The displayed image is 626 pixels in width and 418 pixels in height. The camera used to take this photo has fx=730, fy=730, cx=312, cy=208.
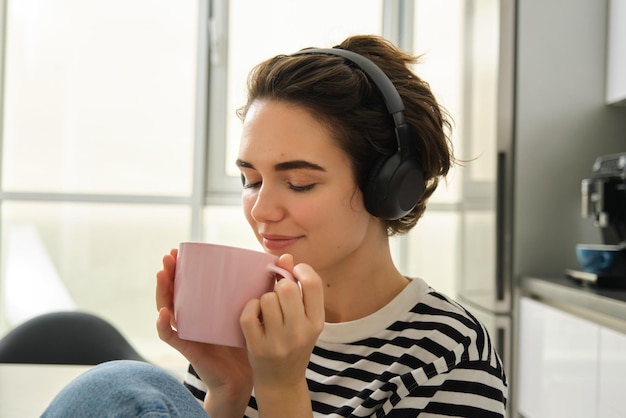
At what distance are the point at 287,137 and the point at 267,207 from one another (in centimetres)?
9

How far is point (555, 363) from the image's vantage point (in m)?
2.15

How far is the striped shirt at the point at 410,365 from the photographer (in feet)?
2.64

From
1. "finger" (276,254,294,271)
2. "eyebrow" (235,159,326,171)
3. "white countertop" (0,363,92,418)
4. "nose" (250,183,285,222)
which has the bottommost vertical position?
"white countertop" (0,363,92,418)

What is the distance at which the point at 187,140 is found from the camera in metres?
3.37

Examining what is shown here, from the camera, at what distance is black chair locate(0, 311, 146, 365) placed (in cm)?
164

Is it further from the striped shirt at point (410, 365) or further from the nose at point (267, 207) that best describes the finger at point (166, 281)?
the striped shirt at point (410, 365)

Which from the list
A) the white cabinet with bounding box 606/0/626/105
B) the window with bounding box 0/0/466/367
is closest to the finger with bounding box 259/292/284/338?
the white cabinet with bounding box 606/0/626/105

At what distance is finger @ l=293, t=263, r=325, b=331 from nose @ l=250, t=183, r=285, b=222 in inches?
5.5

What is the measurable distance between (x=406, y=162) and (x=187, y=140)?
8.52 feet

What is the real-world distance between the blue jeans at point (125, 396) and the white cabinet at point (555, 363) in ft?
5.17

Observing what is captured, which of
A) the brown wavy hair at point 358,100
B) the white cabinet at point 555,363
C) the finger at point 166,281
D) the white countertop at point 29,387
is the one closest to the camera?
the finger at point 166,281

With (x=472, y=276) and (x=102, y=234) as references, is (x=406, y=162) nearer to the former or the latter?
(x=472, y=276)

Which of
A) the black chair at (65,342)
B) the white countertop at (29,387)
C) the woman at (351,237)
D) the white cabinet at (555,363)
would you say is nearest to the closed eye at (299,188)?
the woman at (351,237)

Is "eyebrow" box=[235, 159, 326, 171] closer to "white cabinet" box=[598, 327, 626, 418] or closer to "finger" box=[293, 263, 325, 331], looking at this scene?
"finger" box=[293, 263, 325, 331]
